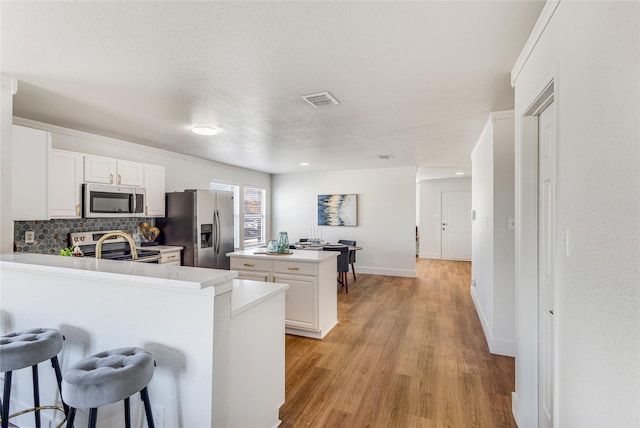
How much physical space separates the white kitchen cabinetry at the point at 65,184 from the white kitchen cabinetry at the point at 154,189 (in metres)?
0.84

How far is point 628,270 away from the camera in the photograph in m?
0.81

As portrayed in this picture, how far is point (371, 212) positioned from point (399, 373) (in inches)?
175

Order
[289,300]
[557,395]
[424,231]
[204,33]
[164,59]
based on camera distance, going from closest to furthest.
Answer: [557,395] < [204,33] < [164,59] < [289,300] < [424,231]

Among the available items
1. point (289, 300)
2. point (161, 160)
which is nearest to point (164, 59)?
Result: point (289, 300)

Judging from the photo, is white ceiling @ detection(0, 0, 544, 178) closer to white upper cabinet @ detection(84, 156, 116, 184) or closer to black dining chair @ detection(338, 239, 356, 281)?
white upper cabinet @ detection(84, 156, 116, 184)

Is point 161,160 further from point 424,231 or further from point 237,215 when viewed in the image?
point 424,231

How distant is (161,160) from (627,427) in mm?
5410

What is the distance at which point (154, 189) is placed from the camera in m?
4.33

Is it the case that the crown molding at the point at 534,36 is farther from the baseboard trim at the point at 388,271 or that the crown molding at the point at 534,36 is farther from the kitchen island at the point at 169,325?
the baseboard trim at the point at 388,271

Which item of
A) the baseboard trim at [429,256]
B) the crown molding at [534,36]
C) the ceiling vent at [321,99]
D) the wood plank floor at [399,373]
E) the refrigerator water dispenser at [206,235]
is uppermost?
the ceiling vent at [321,99]

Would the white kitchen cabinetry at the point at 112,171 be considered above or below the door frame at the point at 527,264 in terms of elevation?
above

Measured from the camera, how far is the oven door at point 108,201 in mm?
3473

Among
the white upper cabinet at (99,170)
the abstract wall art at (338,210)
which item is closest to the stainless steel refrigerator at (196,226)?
the white upper cabinet at (99,170)

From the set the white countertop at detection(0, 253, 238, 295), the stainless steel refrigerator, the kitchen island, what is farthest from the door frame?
the stainless steel refrigerator
